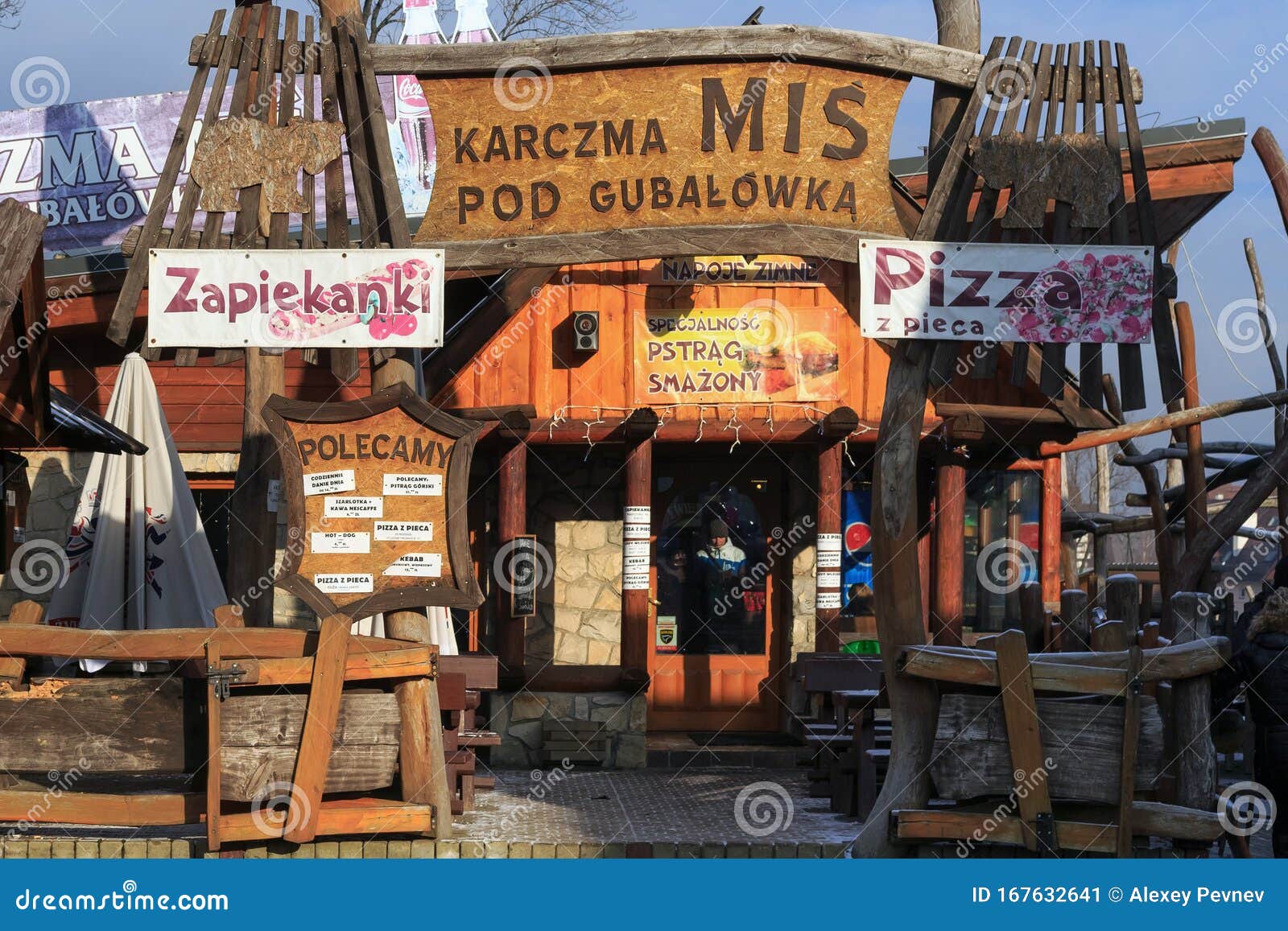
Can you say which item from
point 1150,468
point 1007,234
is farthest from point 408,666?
point 1150,468

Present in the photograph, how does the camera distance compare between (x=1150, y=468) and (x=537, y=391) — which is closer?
(x=537, y=391)

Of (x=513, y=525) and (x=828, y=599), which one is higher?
(x=513, y=525)

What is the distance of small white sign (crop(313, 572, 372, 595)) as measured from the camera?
7547 mm

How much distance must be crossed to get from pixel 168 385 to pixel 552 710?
4.31m

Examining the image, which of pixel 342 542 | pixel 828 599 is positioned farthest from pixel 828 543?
pixel 342 542

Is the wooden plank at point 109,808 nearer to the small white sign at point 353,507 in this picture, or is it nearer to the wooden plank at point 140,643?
the wooden plank at point 140,643

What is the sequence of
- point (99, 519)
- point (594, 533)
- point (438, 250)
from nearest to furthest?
point (438, 250)
point (99, 519)
point (594, 533)

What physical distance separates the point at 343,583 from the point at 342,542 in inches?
8.3

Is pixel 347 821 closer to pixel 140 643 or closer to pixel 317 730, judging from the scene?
pixel 317 730

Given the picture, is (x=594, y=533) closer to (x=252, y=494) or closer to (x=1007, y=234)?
(x=252, y=494)

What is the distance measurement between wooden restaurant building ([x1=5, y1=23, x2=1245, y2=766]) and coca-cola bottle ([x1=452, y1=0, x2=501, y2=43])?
11.0ft

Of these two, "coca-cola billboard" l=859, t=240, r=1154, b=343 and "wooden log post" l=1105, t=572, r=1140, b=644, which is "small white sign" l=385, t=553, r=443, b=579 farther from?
"wooden log post" l=1105, t=572, r=1140, b=644

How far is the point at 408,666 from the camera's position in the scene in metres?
6.72

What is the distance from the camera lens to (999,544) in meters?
13.7
